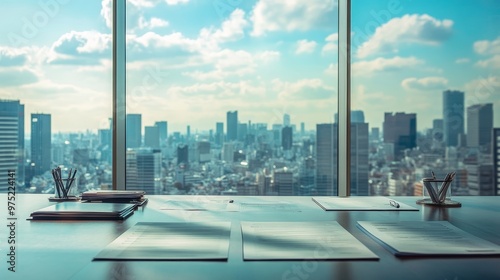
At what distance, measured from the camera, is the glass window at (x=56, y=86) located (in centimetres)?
244

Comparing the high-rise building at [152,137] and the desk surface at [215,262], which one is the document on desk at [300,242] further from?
the high-rise building at [152,137]

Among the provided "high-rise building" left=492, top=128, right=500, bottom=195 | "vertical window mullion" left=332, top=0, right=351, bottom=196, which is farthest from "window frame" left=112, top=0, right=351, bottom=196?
"high-rise building" left=492, top=128, right=500, bottom=195

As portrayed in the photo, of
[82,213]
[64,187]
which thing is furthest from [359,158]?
[82,213]

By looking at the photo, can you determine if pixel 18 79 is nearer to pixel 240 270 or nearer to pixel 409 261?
pixel 240 270

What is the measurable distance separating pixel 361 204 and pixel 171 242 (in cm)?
82

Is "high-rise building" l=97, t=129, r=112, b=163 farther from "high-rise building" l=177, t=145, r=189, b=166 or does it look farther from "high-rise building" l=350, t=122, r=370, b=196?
"high-rise building" l=350, t=122, r=370, b=196

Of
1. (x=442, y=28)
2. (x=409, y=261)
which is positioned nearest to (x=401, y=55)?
(x=442, y=28)

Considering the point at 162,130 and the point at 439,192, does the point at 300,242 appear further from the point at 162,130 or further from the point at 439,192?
the point at 162,130

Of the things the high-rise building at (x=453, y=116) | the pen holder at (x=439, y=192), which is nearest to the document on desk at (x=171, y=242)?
the pen holder at (x=439, y=192)

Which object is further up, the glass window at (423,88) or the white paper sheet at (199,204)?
the glass window at (423,88)

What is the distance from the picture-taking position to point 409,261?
33.5 inches

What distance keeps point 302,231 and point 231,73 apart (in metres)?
1.76

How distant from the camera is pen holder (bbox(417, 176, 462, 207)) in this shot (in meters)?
1.58

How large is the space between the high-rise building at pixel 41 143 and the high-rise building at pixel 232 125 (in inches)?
38.5
